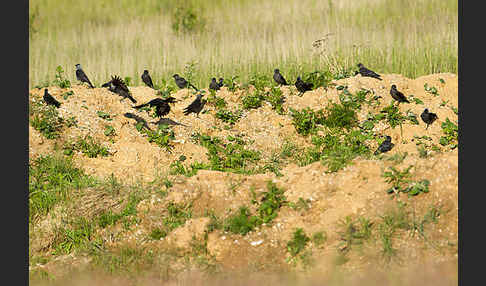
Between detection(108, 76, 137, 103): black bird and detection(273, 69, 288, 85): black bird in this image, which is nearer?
detection(108, 76, 137, 103): black bird

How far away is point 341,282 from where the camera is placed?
5316 mm

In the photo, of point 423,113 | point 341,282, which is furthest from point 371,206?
point 423,113

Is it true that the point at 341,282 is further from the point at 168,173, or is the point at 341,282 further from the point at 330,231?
the point at 168,173

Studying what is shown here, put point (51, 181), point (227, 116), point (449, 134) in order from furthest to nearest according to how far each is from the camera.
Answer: point (227, 116)
point (449, 134)
point (51, 181)

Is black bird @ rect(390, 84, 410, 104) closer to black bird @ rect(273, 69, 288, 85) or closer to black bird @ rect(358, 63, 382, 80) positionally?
black bird @ rect(358, 63, 382, 80)

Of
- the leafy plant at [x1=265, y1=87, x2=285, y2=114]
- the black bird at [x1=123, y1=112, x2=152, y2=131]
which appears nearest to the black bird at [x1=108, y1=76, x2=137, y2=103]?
the black bird at [x1=123, y1=112, x2=152, y2=131]

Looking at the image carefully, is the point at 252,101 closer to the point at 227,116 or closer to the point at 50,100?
the point at 227,116

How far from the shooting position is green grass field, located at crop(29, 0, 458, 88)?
13.0 meters

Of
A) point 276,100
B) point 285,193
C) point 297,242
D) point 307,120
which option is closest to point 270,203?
point 285,193

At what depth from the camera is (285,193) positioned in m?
6.79

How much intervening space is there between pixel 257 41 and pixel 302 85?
3621 millimetres

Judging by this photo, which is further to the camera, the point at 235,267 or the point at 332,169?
the point at 332,169

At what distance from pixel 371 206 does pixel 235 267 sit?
6.02ft

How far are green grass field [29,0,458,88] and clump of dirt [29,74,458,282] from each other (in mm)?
3500
